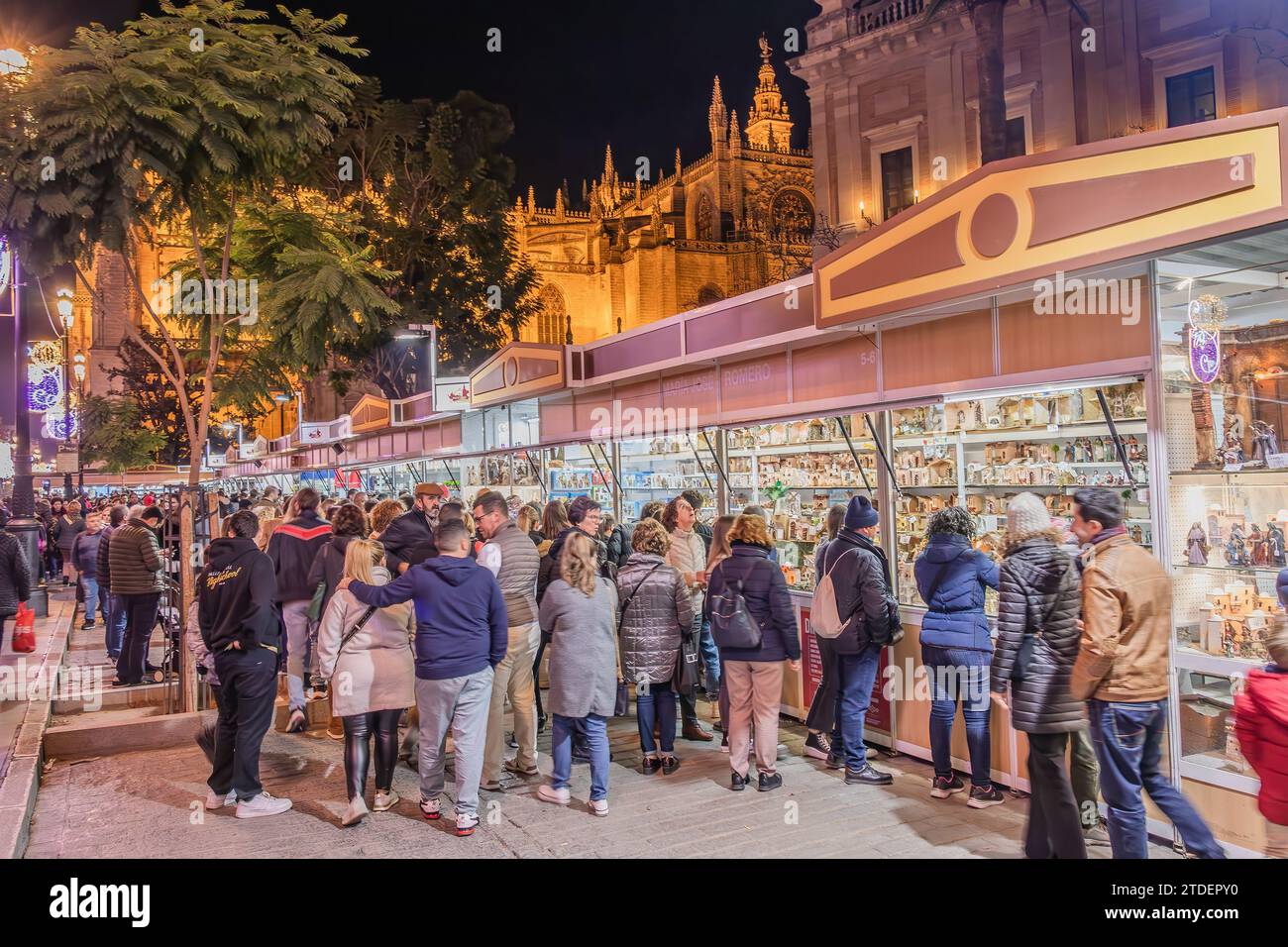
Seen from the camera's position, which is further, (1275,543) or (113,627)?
(113,627)

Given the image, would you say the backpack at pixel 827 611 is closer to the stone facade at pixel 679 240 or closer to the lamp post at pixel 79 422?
the lamp post at pixel 79 422

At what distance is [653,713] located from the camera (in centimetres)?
626

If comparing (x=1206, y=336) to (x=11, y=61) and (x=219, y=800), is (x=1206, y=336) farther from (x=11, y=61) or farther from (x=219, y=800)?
(x=11, y=61)

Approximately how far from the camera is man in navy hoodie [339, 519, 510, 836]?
5156 millimetres

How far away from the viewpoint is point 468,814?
17.2 feet

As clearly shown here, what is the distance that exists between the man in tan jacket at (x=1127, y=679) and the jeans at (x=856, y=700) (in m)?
1.98

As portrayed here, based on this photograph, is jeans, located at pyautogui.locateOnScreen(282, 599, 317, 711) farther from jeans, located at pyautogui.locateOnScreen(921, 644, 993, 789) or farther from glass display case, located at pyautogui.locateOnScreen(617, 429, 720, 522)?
jeans, located at pyautogui.locateOnScreen(921, 644, 993, 789)

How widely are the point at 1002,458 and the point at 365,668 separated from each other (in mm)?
4983

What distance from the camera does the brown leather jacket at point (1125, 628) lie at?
13.0 ft

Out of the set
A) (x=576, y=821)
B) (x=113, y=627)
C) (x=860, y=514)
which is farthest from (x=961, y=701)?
(x=113, y=627)

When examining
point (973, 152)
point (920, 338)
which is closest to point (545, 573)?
point (920, 338)

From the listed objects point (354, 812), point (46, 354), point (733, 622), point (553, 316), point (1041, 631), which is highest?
point (553, 316)

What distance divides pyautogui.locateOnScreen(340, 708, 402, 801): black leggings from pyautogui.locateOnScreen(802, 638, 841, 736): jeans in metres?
2.85

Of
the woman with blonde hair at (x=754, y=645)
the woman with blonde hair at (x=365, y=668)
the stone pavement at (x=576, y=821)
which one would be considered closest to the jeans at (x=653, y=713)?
the stone pavement at (x=576, y=821)
